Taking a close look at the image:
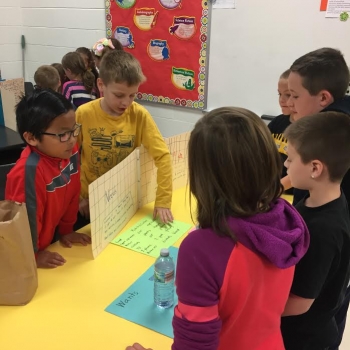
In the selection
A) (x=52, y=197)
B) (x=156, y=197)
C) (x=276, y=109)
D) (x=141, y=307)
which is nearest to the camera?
(x=141, y=307)

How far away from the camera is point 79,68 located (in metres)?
3.12

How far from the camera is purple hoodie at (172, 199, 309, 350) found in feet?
2.38

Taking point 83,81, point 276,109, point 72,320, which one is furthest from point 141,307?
point 83,81

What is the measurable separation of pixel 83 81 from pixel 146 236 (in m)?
1.96

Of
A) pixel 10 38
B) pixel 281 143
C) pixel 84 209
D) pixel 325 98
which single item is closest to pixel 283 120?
pixel 281 143

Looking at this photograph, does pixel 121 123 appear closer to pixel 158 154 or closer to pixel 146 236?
pixel 158 154

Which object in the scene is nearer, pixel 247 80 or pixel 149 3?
pixel 247 80

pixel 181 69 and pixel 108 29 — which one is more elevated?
pixel 108 29

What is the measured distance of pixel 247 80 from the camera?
2.90 meters

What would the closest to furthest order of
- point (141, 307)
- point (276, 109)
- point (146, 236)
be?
1. point (141, 307)
2. point (146, 236)
3. point (276, 109)

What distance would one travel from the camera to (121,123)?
5.70 feet

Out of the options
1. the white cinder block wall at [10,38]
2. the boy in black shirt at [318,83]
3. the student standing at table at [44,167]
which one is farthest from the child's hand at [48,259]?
the white cinder block wall at [10,38]

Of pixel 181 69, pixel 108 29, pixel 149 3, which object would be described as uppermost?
pixel 149 3

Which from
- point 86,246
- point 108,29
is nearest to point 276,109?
point 108,29
